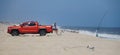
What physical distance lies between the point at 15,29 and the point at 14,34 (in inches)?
20.1

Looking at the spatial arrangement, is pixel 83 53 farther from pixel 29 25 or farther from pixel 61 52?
pixel 29 25

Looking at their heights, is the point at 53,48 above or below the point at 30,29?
below

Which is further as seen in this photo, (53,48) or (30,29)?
(30,29)

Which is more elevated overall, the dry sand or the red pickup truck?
the red pickup truck

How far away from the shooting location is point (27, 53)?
1259cm

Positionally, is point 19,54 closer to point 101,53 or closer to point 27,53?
point 27,53

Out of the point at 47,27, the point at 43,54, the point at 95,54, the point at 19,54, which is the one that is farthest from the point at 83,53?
the point at 47,27

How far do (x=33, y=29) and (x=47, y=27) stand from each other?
56.2 inches

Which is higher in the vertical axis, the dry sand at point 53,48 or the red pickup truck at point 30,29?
the red pickup truck at point 30,29

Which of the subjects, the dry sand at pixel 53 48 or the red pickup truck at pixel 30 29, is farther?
the red pickup truck at pixel 30 29

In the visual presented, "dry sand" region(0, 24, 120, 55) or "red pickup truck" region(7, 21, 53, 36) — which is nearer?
"dry sand" region(0, 24, 120, 55)

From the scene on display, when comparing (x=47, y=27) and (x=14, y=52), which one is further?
(x=47, y=27)

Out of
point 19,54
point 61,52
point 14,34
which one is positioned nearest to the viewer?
point 19,54

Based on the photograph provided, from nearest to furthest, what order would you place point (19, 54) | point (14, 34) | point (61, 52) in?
point (19, 54) < point (61, 52) < point (14, 34)
